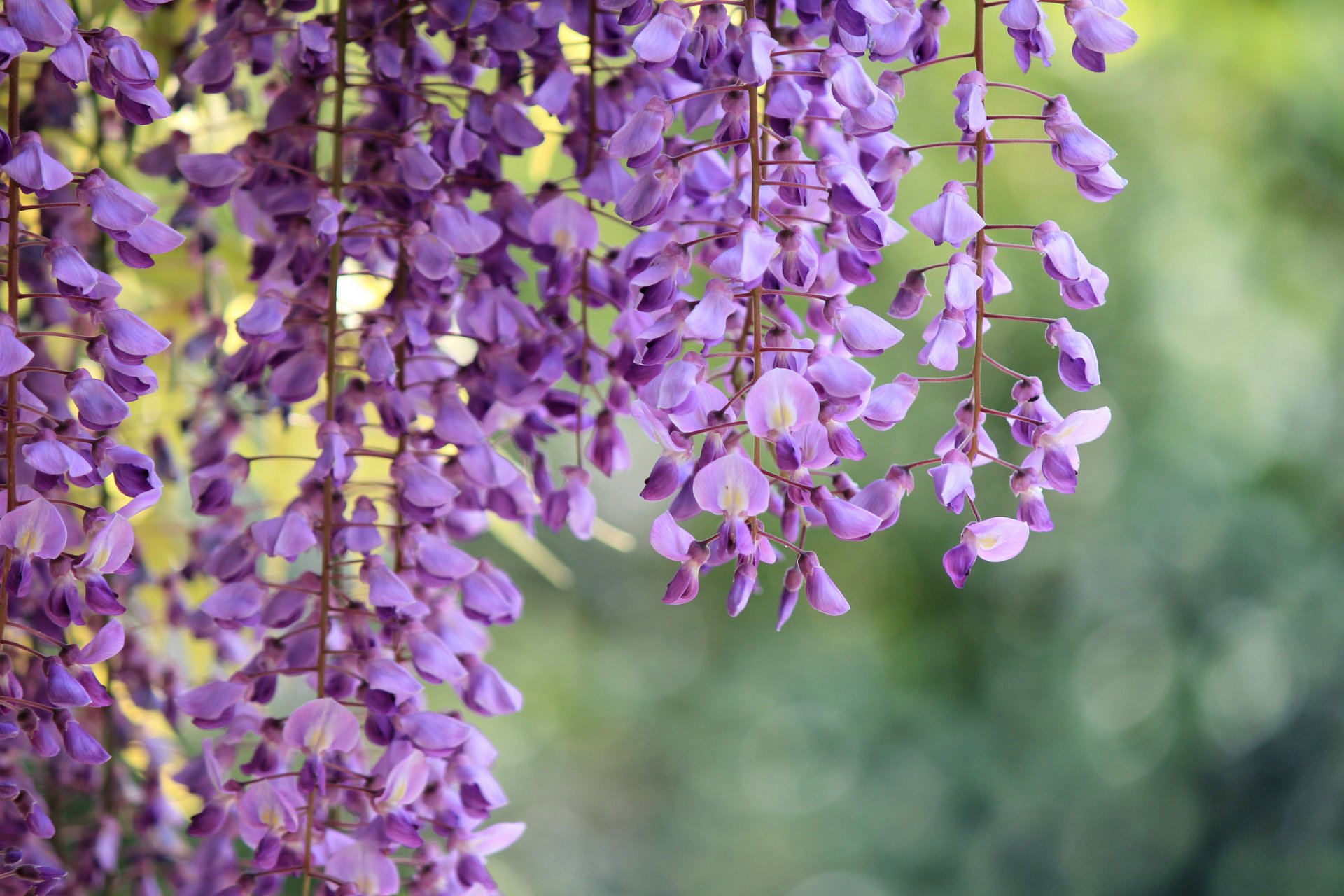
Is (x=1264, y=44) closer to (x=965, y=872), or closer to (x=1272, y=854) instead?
(x=1272, y=854)

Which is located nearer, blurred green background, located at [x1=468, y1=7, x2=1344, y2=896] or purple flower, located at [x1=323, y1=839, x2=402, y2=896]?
purple flower, located at [x1=323, y1=839, x2=402, y2=896]

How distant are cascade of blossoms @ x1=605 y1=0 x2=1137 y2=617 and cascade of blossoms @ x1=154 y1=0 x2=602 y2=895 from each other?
0.06 m

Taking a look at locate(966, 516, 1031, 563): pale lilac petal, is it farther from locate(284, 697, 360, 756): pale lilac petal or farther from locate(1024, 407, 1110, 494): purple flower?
locate(284, 697, 360, 756): pale lilac petal

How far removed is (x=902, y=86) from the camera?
305 millimetres

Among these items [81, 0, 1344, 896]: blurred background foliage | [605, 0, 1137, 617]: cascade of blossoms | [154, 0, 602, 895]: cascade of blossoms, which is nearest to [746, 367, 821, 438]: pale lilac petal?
[605, 0, 1137, 617]: cascade of blossoms

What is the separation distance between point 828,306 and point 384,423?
121 mm

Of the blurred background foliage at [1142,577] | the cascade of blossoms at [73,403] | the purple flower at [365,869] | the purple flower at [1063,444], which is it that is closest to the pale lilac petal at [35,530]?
the cascade of blossoms at [73,403]

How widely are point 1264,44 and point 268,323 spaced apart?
1.50 meters

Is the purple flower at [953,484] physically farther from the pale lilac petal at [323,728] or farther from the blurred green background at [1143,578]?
the blurred green background at [1143,578]

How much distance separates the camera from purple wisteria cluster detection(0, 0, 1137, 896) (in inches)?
10.7

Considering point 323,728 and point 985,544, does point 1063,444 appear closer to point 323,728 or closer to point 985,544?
point 985,544

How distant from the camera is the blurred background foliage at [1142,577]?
1.58 metres

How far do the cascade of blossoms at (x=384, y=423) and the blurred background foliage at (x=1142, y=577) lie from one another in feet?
3.56

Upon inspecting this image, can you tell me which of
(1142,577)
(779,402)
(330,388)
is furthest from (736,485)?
(1142,577)
